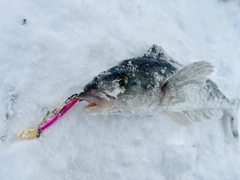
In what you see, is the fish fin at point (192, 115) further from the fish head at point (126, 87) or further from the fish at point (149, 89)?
the fish head at point (126, 87)

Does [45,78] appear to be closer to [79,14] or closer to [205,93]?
[79,14]

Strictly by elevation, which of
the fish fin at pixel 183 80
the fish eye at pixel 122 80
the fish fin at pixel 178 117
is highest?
the fish fin at pixel 183 80

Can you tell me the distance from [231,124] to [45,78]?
8.51 ft

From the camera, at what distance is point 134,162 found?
284 centimetres

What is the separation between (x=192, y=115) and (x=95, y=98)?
64.3 inches

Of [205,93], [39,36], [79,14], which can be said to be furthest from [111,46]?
[205,93]

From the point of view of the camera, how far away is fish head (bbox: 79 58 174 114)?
2.35 m

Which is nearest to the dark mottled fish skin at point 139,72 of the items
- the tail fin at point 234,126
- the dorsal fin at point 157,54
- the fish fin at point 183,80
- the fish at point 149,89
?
the fish at point 149,89

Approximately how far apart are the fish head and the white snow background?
43cm

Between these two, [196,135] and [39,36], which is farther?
[196,135]

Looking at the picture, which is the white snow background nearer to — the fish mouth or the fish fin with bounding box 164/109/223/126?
the fish fin with bounding box 164/109/223/126

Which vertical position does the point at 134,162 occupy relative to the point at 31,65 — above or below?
below

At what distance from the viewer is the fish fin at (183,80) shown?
275 centimetres

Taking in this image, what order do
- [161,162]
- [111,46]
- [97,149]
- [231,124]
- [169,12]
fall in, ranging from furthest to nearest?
[169,12] → [231,124] → [111,46] → [161,162] → [97,149]
